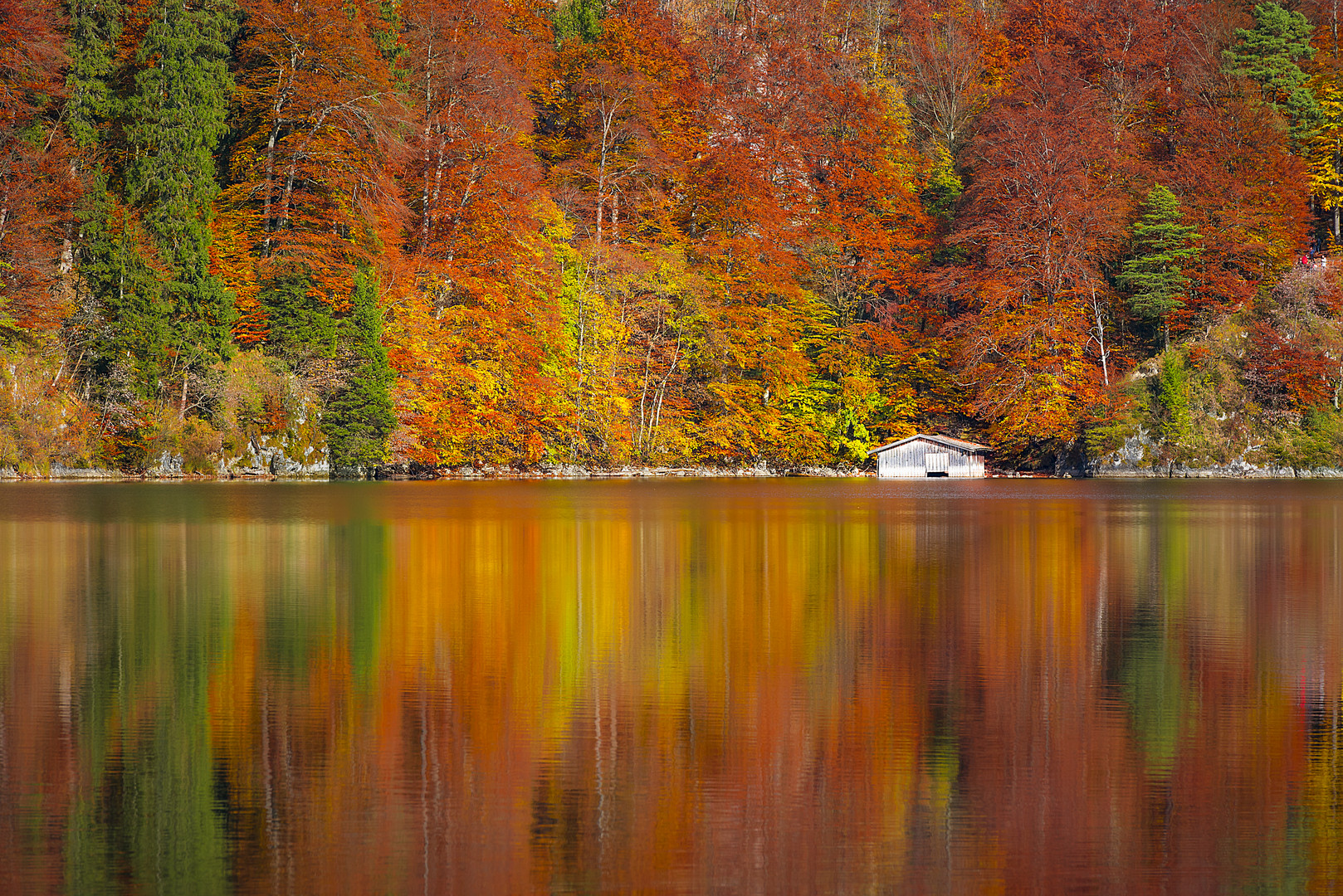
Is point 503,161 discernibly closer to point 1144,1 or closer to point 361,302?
point 361,302

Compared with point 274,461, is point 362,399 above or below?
above

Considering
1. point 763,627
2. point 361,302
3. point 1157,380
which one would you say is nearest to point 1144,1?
point 1157,380

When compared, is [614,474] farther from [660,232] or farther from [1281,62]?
[1281,62]

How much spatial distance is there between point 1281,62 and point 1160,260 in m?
13.7

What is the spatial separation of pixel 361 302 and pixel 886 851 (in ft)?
173

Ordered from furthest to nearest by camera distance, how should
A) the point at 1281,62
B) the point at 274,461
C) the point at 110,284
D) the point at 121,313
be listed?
the point at 1281,62 < the point at 274,461 < the point at 110,284 < the point at 121,313

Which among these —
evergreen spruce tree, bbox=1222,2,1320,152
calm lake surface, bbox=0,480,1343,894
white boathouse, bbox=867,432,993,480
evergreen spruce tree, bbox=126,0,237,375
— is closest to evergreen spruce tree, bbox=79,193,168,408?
evergreen spruce tree, bbox=126,0,237,375

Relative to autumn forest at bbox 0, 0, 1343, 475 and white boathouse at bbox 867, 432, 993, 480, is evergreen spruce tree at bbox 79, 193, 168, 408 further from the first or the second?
white boathouse at bbox 867, 432, 993, 480

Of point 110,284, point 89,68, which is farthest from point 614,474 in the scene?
point 89,68

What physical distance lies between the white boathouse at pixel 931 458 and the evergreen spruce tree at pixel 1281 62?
22.2 metres

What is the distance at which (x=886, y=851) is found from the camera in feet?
20.2

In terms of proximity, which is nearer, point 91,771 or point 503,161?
point 91,771

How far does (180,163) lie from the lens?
54.7 metres

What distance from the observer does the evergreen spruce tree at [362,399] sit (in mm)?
56031
